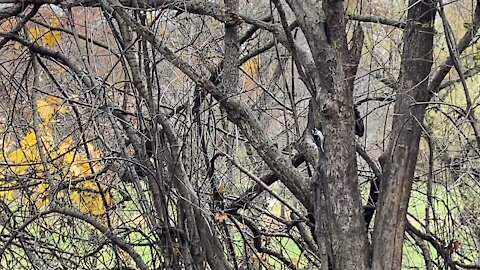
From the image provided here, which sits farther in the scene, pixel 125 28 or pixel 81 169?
pixel 81 169

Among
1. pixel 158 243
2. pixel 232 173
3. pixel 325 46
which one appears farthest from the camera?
pixel 232 173

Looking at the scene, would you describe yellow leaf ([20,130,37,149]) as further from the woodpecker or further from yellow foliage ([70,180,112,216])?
the woodpecker

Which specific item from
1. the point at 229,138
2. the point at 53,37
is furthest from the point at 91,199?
the point at 53,37

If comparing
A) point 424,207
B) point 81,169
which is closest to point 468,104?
point 424,207

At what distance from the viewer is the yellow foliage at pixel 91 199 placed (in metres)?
4.12

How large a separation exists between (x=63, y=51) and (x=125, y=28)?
91cm

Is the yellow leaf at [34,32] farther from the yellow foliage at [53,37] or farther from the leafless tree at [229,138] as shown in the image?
the yellow foliage at [53,37]

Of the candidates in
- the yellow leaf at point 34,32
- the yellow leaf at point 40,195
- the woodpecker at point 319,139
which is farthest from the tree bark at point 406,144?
the yellow leaf at point 34,32

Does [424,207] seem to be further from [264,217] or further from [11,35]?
[11,35]

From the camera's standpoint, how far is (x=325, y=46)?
2.91 meters

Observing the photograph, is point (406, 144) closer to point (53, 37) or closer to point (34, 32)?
point (53, 37)

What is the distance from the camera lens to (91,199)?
165 inches

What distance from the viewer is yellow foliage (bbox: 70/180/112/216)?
4117 millimetres

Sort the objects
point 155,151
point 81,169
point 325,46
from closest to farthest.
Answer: point 325,46 → point 155,151 → point 81,169
